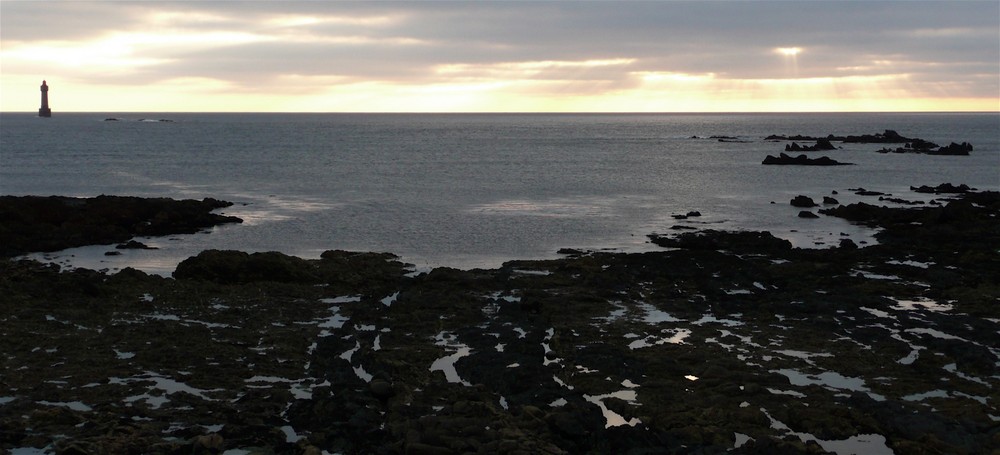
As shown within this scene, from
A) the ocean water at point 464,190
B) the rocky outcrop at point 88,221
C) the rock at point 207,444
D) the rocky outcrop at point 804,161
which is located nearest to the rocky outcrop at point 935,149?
the ocean water at point 464,190

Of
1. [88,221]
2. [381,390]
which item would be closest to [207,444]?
[381,390]

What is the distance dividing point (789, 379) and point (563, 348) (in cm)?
551

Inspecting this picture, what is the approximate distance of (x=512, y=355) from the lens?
22.2m

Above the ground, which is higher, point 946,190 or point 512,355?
point 946,190

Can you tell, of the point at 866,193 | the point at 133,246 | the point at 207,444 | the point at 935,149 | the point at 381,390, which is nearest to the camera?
the point at 207,444

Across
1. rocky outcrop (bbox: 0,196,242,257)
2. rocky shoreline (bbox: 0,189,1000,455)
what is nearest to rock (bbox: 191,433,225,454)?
rocky shoreline (bbox: 0,189,1000,455)

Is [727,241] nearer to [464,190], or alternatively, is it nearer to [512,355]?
[512,355]

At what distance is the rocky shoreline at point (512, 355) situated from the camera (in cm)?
1683

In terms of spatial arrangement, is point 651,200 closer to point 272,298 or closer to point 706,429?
point 272,298

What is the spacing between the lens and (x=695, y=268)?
3397cm

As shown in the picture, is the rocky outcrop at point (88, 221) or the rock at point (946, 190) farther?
the rock at point (946, 190)

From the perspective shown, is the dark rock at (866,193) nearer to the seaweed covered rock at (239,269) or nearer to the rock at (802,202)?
the rock at (802,202)

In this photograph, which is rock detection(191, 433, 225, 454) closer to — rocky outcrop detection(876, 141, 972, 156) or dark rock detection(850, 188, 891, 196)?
dark rock detection(850, 188, 891, 196)

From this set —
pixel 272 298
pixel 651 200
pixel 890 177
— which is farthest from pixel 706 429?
pixel 890 177
